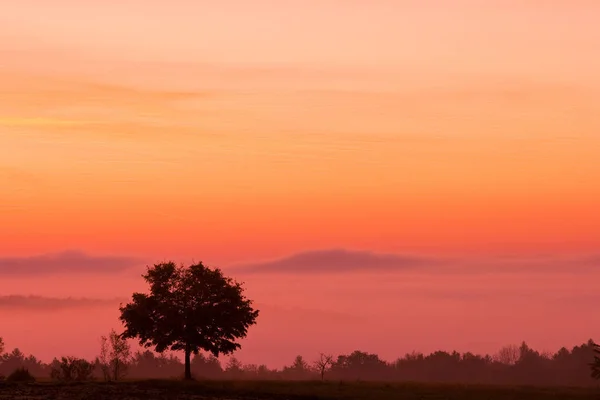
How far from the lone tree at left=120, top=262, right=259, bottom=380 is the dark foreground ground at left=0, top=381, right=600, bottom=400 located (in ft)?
34.9

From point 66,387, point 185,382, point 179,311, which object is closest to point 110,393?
point 66,387

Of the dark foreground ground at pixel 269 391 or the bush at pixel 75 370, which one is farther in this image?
the bush at pixel 75 370

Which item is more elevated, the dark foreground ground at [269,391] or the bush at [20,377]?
the bush at [20,377]

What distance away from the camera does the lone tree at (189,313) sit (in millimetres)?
118375

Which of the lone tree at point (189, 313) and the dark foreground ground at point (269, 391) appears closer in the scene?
the dark foreground ground at point (269, 391)

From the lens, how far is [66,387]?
323 feet

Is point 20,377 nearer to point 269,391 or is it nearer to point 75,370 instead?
point 75,370

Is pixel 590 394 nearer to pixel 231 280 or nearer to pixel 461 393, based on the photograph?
pixel 461 393

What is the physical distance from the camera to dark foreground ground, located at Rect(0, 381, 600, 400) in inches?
3607

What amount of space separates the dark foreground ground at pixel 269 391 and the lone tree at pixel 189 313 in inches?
419

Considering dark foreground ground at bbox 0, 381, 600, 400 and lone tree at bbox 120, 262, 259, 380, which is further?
lone tree at bbox 120, 262, 259, 380

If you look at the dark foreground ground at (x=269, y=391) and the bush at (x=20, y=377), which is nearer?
the dark foreground ground at (x=269, y=391)

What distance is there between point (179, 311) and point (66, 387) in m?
23.3

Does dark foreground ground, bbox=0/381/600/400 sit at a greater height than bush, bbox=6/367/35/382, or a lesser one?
lesser
